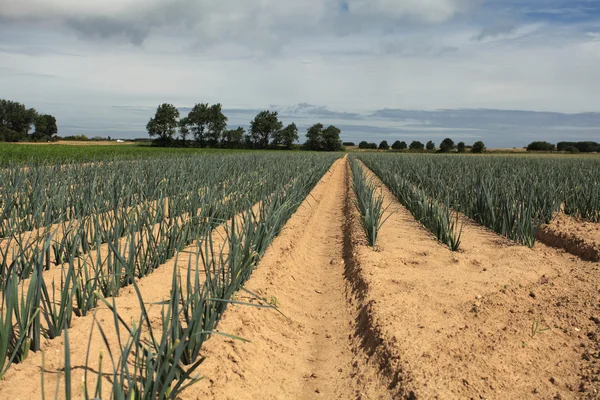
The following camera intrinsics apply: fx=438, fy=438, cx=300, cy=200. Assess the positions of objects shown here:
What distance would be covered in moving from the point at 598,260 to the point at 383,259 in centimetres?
199

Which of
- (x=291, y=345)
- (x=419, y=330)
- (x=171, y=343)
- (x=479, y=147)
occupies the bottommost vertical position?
(x=291, y=345)

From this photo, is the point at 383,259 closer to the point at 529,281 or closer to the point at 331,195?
the point at 529,281

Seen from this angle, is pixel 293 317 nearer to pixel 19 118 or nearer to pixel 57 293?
pixel 57 293

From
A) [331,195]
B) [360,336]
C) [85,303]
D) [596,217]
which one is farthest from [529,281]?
[331,195]

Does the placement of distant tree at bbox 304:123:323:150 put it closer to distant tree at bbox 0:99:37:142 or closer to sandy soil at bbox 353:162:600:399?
distant tree at bbox 0:99:37:142

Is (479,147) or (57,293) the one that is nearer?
(57,293)

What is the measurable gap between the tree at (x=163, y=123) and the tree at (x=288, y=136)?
718 inches

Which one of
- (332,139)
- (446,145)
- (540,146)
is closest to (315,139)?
(332,139)

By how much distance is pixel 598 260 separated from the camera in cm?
404

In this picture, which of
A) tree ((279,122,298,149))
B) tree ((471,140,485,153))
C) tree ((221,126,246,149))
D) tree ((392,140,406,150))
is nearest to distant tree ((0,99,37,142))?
tree ((221,126,246,149))

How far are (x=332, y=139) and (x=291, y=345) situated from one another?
77.5 m

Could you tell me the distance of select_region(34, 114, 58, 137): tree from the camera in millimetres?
71250

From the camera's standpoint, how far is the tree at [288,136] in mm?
74500

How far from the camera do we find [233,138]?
6656 cm
